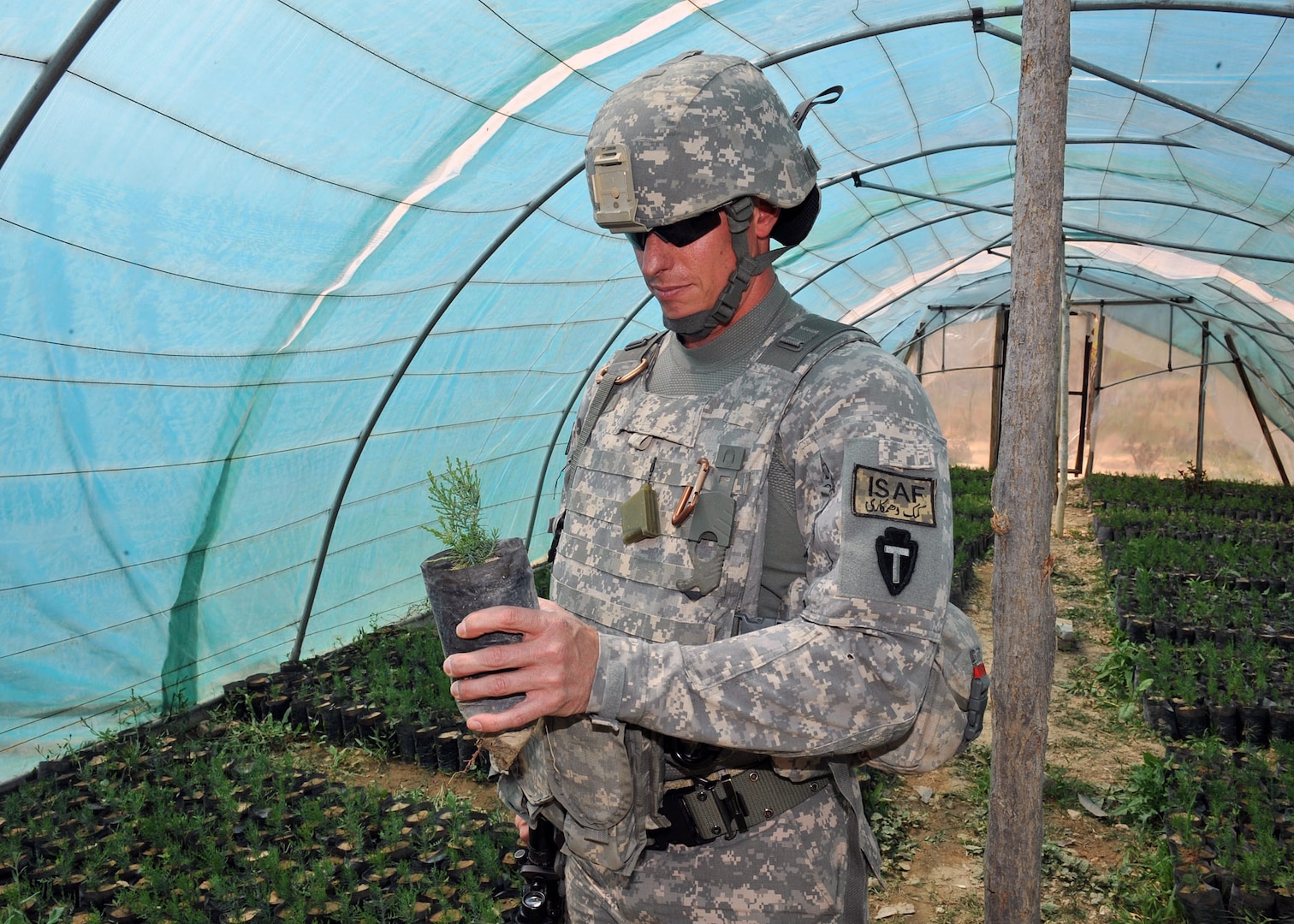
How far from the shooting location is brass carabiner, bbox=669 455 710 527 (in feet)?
4.72

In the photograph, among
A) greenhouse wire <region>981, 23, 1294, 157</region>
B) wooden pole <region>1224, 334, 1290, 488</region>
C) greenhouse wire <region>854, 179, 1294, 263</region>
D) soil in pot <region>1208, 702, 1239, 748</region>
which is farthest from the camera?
wooden pole <region>1224, 334, 1290, 488</region>

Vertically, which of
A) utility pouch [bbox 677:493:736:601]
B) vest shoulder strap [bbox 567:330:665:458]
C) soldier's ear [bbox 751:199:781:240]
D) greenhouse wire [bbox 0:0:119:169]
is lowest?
utility pouch [bbox 677:493:736:601]

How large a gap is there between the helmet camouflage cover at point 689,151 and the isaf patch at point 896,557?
596 millimetres

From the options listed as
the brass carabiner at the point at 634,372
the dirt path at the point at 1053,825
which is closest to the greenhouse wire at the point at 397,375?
the dirt path at the point at 1053,825

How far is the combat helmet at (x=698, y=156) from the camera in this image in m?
1.48

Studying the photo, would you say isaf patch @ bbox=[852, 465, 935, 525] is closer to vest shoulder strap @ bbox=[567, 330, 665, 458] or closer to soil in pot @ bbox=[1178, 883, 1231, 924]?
vest shoulder strap @ bbox=[567, 330, 665, 458]

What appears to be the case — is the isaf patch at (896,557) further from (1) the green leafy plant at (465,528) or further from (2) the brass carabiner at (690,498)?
(1) the green leafy plant at (465,528)

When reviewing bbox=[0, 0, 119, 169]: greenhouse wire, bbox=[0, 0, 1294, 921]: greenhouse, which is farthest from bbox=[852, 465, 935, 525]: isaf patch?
bbox=[0, 0, 119, 169]: greenhouse wire

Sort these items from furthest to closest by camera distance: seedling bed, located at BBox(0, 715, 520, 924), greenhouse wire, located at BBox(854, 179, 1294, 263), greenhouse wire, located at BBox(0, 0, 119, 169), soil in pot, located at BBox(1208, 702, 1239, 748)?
greenhouse wire, located at BBox(854, 179, 1294, 263)
soil in pot, located at BBox(1208, 702, 1239, 748)
seedling bed, located at BBox(0, 715, 520, 924)
greenhouse wire, located at BBox(0, 0, 119, 169)

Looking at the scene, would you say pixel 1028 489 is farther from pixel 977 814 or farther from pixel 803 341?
pixel 977 814

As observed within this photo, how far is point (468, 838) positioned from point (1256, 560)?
704 cm

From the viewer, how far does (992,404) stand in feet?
52.4

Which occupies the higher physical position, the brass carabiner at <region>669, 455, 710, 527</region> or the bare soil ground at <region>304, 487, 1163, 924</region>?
the brass carabiner at <region>669, 455, 710, 527</region>

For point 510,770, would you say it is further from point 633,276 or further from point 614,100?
point 633,276
